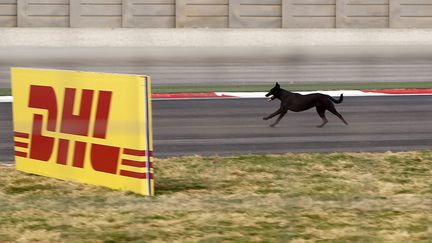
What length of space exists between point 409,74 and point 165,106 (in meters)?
12.7

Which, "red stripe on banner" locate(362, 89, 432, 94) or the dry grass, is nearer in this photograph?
the dry grass

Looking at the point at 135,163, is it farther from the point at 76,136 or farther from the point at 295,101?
the point at 295,101

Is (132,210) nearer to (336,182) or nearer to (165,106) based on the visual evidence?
(336,182)

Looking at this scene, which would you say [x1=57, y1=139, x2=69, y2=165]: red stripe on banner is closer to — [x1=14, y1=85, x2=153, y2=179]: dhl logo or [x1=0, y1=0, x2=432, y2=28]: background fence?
[x1=14, y1=85, x2=153, y2=179]: dhl logo

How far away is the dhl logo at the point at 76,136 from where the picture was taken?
32.0 ft

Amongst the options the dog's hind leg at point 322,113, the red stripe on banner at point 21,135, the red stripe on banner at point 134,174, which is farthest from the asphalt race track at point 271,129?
the red stripe on banner at point 134,174

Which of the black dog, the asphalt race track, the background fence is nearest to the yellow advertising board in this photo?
the asphalt race track

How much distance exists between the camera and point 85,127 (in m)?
10.2

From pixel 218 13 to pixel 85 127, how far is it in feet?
101

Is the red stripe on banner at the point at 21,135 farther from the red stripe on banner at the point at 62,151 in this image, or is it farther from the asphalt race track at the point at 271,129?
the asphalt race track at the point at 271,129

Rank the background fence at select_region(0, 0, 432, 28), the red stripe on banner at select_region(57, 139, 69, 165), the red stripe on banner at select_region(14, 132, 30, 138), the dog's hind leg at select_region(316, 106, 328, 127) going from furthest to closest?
the background fence at select_region(0, 0, 432, 28), the dog's hind leg at select_region(316, 106, 328, 127), the red stripe on banner at select_region(14, 132, 30, 138), the red stripe on banner at select_region(57, 139, 69, 165)

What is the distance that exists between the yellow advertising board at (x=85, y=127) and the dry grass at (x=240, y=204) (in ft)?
0.59

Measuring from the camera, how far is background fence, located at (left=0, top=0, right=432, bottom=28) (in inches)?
1527

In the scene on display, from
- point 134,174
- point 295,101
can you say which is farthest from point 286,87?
point 134,174
